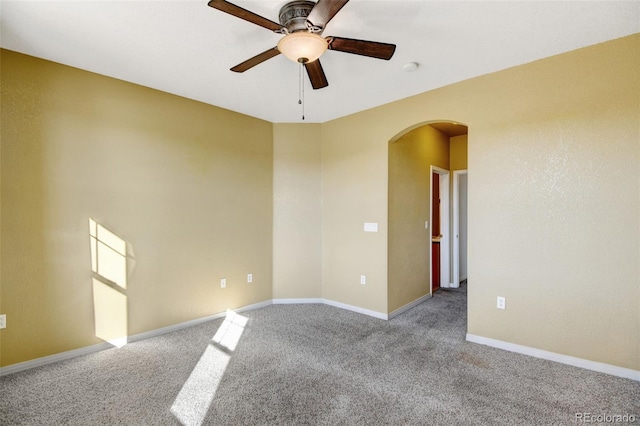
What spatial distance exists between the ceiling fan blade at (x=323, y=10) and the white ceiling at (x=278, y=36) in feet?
1.39

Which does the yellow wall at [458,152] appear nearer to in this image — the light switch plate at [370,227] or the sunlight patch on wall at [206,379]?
the light switch plate at [370,227]

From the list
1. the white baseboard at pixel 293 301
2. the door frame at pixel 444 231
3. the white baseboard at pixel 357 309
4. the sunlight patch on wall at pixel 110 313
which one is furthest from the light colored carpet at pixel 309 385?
the door frame at pixel 444 231

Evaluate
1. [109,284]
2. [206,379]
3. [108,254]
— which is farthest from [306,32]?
[109,284]

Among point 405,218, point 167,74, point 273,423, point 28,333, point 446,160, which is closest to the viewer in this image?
point 273,423

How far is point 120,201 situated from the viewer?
3.13m

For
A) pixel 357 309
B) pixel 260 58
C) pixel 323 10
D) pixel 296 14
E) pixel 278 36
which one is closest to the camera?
pixel 323 10

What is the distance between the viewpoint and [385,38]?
2439 mm

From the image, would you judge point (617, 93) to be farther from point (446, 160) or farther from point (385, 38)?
point (446, 160)

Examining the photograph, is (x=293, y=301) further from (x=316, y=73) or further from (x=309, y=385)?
(x=316, y=73)

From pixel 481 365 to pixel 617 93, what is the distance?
2518mm

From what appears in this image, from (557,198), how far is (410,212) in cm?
187

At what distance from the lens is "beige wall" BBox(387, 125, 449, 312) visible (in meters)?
4.00

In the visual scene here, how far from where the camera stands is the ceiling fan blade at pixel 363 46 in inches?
76.6

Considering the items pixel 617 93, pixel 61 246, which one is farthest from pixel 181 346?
pixel 617 93
